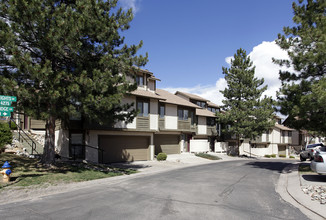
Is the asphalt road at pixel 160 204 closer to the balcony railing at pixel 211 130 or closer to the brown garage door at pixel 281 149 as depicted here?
the balcony railing at pixel 211 130

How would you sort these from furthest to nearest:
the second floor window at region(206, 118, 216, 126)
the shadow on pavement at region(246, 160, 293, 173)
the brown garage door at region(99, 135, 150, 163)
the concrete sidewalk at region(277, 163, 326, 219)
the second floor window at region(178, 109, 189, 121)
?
the second floor window at region(206, 118, 216, 126)
the second floor window at region(178, 109, 189, 121)
the brown garage door at region(99, 135, 150, 163)
the shadow on pavement at region(246, 160, 293, 173)
the concrete sidewalk at region(277, 163, 326, 219)

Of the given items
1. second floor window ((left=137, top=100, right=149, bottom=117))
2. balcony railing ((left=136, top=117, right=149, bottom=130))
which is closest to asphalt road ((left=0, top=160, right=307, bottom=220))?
balcony railing ((left=136, top=117, right=149, bottom=130))

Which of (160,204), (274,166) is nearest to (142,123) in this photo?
(274,166)

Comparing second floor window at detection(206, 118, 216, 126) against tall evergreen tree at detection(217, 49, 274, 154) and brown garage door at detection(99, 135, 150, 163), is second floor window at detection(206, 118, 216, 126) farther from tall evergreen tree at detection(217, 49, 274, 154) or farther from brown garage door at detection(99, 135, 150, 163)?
brown garage door at detection(99, 135, 150, 163)

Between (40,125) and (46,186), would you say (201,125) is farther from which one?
(46,186)

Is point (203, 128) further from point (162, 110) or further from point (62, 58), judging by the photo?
point (62, 58)

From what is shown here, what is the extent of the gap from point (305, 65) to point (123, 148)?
15.3 meters

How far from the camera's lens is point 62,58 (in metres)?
13.0

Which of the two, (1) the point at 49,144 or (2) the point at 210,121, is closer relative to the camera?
(1) the point at 49,144

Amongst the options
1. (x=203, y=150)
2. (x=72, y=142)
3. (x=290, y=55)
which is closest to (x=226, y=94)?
(x=203, y=150)

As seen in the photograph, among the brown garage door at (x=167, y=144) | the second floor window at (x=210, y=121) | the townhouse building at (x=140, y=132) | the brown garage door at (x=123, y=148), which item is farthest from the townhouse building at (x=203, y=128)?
the brown garage door at (x=123, y=148)

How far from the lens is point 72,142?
19500 mm

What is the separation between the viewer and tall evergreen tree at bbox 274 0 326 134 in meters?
13.6

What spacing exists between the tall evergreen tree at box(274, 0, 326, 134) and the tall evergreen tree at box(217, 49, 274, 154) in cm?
1792
